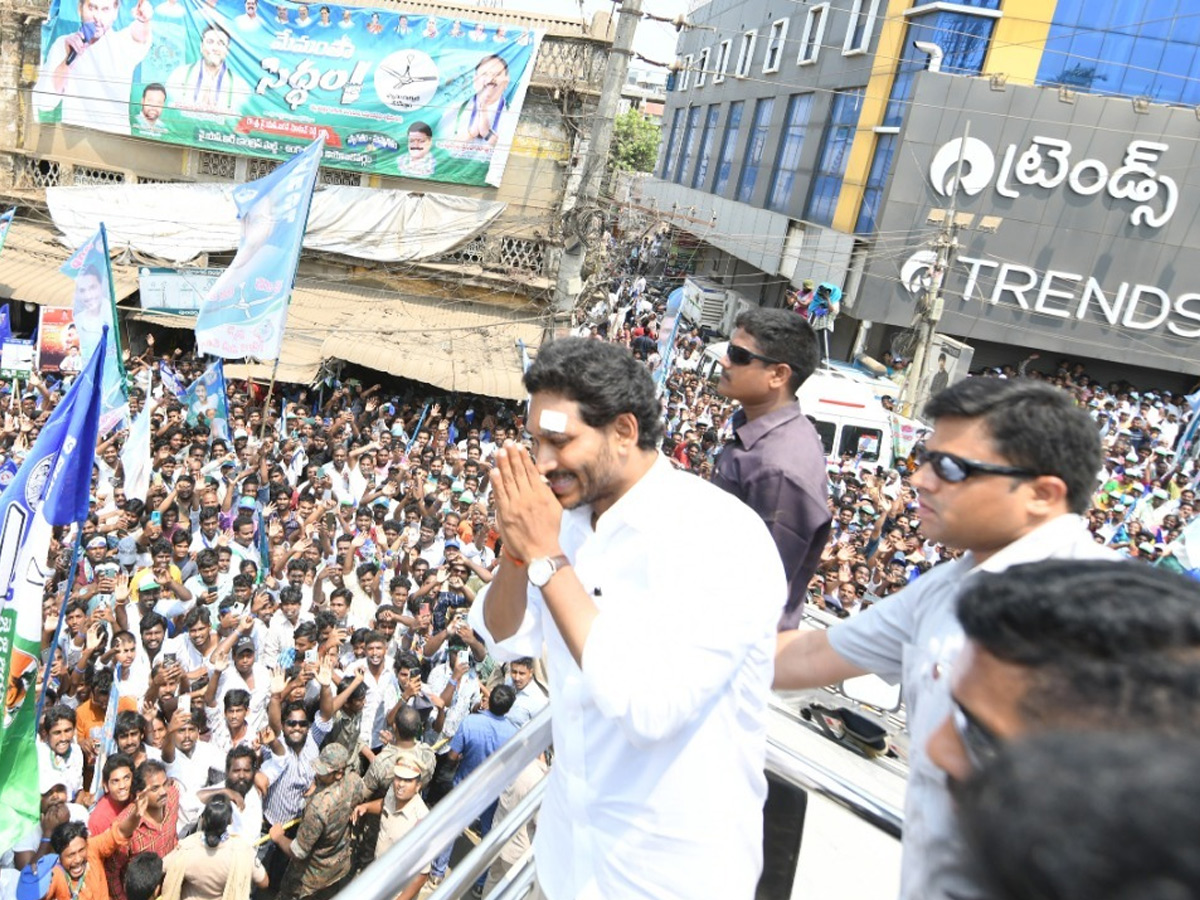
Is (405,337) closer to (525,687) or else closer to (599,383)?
(525,687)

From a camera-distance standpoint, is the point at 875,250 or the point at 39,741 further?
the point at 875,250

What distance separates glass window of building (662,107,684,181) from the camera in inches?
1543

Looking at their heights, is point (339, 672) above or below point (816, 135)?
below

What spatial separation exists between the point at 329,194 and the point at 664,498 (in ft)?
47.8

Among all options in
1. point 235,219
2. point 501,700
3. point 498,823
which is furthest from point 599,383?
point 235,219

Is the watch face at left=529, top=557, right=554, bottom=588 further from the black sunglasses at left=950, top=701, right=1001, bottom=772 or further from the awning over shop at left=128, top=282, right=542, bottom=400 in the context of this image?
the awning over shop at left=128, top=282, right=542, bottom=400

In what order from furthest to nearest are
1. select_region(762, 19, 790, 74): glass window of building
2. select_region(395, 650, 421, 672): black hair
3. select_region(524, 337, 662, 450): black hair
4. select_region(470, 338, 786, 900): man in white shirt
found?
select_region(762, 19, 790, 74): glass window of building < select_region(395, 650, 421, 672): black hair < select_region(524, 337, 662, 450): black hair < select_region(470, 338, 786, 900): man in white shirt

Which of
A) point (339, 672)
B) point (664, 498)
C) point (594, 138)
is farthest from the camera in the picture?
point (594, 138)

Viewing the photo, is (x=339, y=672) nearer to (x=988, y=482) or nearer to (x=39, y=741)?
(x=39, y=741)

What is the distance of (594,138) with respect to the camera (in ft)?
37.9

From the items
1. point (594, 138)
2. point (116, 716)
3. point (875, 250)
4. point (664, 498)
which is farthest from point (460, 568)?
point (875, 250)

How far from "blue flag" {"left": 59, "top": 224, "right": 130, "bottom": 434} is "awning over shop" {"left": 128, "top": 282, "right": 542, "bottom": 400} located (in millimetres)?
3366

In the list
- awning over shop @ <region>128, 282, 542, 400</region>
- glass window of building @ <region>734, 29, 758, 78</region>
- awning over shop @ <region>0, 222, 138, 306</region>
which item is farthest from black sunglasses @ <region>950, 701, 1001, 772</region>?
glass window of building @ <region>734, 29, 758, 78</region>

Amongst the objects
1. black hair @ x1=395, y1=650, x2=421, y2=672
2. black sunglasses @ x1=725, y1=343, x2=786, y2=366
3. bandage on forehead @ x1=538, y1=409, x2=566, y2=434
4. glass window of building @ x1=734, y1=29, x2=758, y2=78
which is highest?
glass window of building @ x1=734, y1=29, x2=758, y2=78
